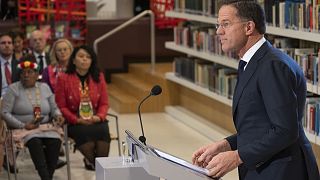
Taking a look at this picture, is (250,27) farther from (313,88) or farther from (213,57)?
(213,57)

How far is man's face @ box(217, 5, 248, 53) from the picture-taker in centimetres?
287

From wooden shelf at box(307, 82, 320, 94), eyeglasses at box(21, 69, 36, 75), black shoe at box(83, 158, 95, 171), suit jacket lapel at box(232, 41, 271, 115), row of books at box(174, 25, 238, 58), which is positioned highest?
suit jacket lapel at box(232, 41, 271, 115)

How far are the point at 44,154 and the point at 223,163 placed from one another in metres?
3.83

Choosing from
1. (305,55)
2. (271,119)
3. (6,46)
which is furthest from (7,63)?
(271,119)

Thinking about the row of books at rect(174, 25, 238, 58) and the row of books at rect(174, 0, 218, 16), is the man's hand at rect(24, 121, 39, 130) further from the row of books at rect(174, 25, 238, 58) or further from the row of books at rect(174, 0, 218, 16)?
the row of books at rect(174, 0, 218, 16)

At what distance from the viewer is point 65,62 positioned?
7.61 m

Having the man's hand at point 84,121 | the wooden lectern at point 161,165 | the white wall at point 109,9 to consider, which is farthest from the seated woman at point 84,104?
the white wall at point 109,9

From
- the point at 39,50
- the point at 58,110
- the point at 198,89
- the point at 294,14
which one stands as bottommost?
the point at 198,89

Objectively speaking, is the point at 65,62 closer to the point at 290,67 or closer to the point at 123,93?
the point at 123,93

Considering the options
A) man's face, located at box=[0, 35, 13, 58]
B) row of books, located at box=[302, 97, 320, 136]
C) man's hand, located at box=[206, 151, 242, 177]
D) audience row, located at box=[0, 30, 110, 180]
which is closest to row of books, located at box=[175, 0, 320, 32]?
row of books, located at box=[302, 97, 320, 136]

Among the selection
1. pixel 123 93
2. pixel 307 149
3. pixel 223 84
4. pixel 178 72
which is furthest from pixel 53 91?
pixel 307 149

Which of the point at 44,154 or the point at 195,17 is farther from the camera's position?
the point at 195,17

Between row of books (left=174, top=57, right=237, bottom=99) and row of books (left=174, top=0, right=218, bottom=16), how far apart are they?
0.61 meters

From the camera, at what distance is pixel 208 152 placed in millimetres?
3035
